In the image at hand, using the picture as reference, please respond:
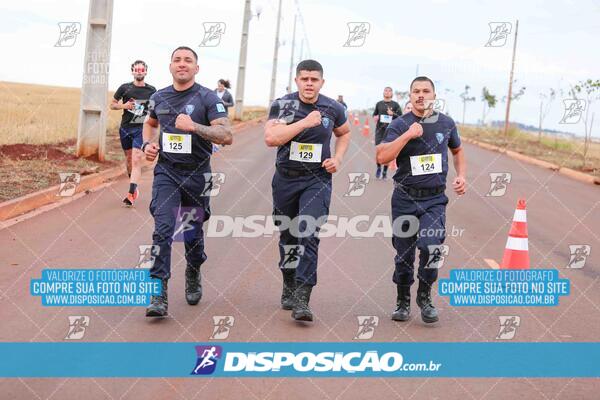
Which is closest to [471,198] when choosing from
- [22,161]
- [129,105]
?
[129,105]

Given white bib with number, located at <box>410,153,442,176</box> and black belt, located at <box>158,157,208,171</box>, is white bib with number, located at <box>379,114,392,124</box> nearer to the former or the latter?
white bib with number, located at <box>410,153,442,176</box>

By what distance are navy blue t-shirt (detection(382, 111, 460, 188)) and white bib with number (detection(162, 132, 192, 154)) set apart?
1619 millimetres

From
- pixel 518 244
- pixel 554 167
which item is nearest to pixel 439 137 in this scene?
pixel 518 244

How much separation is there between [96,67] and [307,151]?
10331mm

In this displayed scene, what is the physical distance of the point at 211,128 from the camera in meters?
6.65

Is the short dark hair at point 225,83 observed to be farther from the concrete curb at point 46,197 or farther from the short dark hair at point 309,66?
the short dark hair at point 309,66

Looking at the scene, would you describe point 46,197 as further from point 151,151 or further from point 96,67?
point 151,151

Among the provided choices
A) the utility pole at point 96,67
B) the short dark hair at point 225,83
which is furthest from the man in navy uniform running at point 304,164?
the short dark hair at point 225,83

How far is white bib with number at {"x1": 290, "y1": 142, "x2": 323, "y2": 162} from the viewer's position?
6711mm

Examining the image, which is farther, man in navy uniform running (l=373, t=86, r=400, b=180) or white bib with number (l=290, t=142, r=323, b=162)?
man in navy uniform running (l=373, t=86, r=400, b=180)

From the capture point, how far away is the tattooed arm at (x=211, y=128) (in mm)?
6464

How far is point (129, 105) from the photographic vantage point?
40.1 ft

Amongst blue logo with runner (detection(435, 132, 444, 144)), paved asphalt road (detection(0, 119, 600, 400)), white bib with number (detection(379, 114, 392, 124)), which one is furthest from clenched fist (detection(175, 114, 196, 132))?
white bib with number (detection(379, 114, 392, 124))

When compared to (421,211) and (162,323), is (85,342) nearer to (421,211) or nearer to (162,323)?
(162,323)
